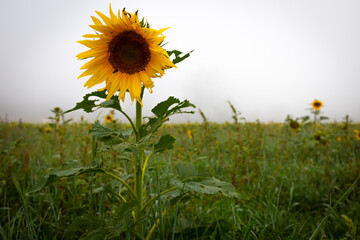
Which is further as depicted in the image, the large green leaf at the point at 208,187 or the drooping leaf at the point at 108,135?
the drooping leaf at the point at 108,135

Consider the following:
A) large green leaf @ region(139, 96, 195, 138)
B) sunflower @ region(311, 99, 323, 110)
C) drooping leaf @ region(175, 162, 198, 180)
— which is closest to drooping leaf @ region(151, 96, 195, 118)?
large green leaf @ region(139, 96, 195, 138)

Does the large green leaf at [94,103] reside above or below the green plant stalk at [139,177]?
above

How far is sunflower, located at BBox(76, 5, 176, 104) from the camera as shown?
1.65 meters

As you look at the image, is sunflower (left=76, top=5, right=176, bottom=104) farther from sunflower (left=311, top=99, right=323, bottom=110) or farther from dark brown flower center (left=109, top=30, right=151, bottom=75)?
sunflower (left=311, top=99, right=323, bottom=110)

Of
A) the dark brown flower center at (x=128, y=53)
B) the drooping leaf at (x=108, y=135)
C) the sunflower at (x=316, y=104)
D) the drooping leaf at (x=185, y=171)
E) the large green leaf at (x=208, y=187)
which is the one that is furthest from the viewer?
the sunflower at (x=316, y=104)

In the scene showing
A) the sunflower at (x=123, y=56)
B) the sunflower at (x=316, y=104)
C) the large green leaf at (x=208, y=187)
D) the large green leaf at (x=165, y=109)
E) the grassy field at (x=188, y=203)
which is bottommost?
the grassy field at (x=188, y=203)

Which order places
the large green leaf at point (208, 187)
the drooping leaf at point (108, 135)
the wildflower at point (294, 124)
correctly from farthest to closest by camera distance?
the wildflower at point (294, 124)
the drooping leaf at point (108, 135)
the large green leaf at point (208, 187)

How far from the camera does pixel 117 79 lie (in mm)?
1758

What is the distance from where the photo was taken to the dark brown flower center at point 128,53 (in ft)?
5.66

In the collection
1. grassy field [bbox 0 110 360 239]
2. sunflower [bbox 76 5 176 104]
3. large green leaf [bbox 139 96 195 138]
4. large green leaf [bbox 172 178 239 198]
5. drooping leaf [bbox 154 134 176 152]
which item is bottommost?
grassy field [bbox 0 110 360 239]

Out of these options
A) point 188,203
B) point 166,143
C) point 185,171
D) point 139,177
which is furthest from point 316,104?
point 139,177

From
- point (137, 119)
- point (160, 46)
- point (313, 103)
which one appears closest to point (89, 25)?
point (160, 46)

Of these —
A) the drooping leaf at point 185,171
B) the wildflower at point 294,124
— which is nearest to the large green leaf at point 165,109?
the drooping leaf at point 185,171

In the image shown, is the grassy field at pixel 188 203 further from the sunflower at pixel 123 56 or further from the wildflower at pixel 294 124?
the sunflower at pixel 123 56
